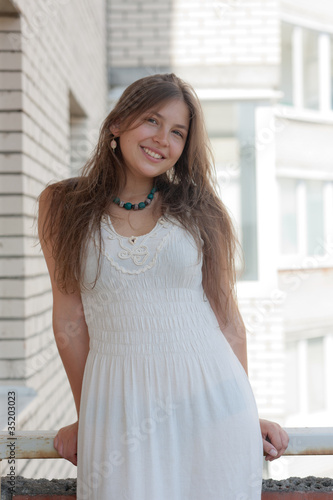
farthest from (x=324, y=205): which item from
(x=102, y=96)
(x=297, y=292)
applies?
(x=102, y=96)

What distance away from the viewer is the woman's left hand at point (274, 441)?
4.84 ft

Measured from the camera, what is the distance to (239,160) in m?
7.32

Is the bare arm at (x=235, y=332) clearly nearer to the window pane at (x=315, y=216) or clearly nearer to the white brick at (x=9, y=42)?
the white brick at (x=9, y=42)

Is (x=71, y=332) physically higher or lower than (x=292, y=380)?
higher

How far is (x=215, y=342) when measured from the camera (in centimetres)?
155

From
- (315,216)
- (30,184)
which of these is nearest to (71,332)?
(30,184)

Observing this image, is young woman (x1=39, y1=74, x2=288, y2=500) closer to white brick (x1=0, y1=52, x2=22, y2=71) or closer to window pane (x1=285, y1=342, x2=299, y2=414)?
white brick (x1=0, y1=52, x2=22, y2=71)

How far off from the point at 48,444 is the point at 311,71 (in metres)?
10.5

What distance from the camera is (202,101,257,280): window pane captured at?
7215 mm

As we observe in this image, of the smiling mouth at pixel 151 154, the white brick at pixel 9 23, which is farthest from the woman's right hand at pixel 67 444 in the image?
the white brick at pixel 9 23

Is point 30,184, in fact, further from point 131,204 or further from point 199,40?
point 199,40

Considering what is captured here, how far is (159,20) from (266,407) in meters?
5.05

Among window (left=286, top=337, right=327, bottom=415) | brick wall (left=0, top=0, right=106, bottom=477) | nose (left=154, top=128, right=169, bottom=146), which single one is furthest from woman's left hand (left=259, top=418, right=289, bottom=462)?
window (left=286, top=337, right=327, bottom=415)

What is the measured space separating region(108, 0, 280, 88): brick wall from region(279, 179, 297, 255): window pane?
2.87 metres
